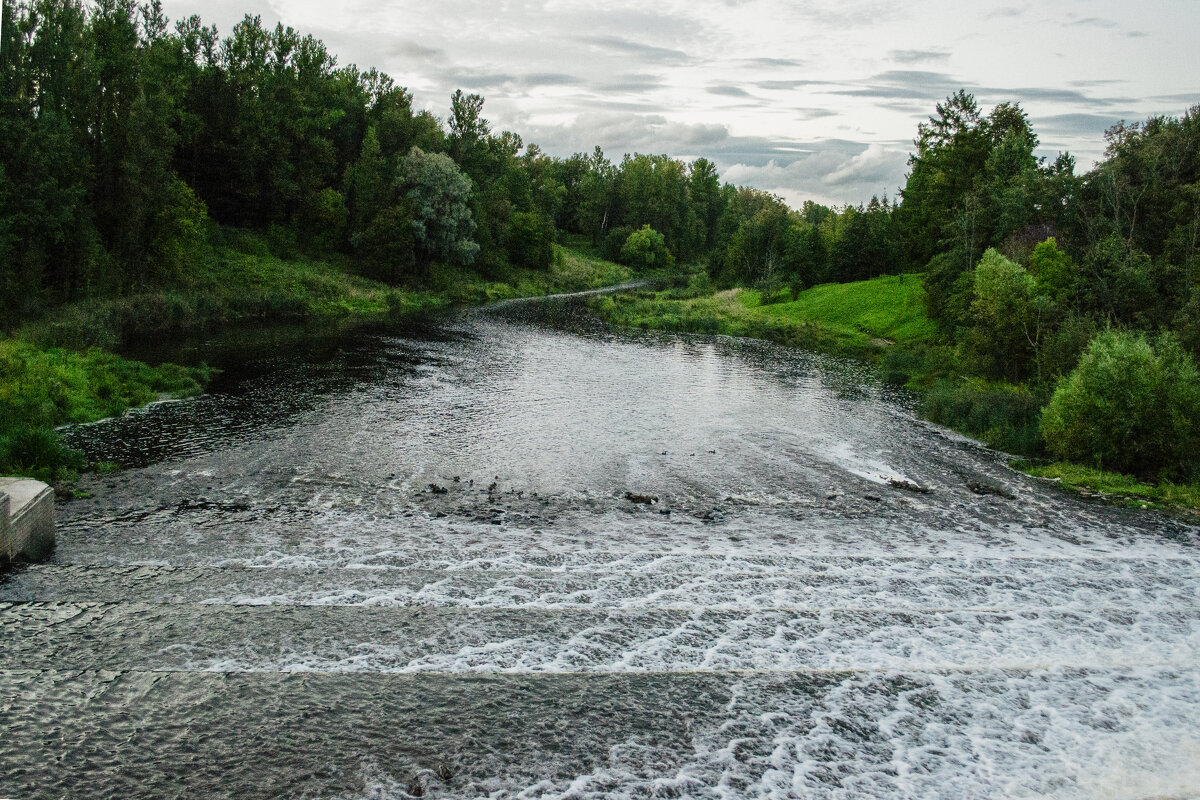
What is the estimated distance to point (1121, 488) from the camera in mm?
20453

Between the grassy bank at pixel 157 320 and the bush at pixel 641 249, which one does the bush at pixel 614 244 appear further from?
the grassy bank at pixel 157 320

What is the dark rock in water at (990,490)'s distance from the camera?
19.8 meters

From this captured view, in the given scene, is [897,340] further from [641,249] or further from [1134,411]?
[641,249]

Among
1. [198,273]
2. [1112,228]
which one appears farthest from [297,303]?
[1112,228]

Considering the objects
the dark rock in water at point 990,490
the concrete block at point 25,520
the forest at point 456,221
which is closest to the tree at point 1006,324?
the forest at point 456,221

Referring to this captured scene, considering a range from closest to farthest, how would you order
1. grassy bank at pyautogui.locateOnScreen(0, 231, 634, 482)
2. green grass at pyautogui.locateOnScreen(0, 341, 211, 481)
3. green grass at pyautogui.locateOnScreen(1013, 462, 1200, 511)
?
green grass at pyautogui.locateOnScreen(0, 341, 211, 481), green grass at pyautogui.locateOnScreen(1013, 462, 1200, 511), grassy bank at pyautogui.locateOnScreen(0, 231, 634, 482)

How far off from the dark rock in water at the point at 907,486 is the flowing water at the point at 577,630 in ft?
0.90

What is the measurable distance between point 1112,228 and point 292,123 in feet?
208

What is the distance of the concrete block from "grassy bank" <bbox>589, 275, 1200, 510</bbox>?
23.1 metres

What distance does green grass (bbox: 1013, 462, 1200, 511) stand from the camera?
1933 cm

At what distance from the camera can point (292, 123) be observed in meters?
68.4

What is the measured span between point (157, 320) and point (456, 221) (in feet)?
113


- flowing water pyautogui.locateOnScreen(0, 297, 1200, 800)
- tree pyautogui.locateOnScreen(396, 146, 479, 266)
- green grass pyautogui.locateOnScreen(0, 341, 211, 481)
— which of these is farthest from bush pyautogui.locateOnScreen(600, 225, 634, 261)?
flowing water pyautogui.locateOnScreen(0, 297, 1200, 800)

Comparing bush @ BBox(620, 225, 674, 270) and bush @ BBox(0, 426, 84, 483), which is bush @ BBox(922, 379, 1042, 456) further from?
bush @ BBox(620, 225, 674, 270)
